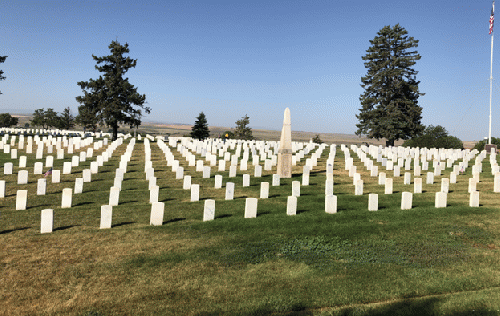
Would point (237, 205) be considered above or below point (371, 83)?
below

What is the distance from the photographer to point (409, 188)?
15.6 metres

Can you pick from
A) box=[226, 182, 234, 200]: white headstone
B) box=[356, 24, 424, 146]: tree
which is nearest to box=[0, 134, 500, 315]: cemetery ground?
box=[226, 182, 234, 200]: white headstone

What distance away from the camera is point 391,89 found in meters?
44.6

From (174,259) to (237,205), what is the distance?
16.3 feet

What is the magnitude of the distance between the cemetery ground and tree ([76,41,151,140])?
34.2 metres

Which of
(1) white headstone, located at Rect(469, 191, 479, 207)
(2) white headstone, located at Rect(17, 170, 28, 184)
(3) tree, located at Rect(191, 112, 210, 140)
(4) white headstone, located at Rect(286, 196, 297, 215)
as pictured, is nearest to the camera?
(4) white headstone, located at Rect(286, 196, 297, 215)

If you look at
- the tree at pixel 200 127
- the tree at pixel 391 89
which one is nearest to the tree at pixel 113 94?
the tree at pixel 200 127

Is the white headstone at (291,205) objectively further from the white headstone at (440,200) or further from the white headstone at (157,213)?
the white headstone at (440,200)

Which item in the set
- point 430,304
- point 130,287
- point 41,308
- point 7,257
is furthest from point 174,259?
point 430,304

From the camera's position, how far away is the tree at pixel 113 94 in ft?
147

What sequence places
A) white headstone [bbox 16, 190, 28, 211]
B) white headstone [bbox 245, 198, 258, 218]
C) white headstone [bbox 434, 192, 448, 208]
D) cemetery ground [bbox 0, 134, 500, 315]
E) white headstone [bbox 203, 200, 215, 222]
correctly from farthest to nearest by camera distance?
1. white headstone [bbox 16, 190, 28, 211]
2. white headstone [bbox 434, 192, 448, 208]
3. white headstone [bbox 245, 198, 258, 218]
4. white headstone [bbox 203, 200, 215, 222]
5. cemetery ground [bbox 0, 134, 500, 315]

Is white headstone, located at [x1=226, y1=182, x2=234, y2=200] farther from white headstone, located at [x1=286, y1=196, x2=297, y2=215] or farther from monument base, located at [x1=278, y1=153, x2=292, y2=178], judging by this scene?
monument base, located at [x1=278, y1=153, x2=292, y2=178]

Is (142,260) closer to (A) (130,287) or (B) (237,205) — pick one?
(A) (130,287)

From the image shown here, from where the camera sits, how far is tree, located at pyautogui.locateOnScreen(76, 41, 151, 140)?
147 feet
